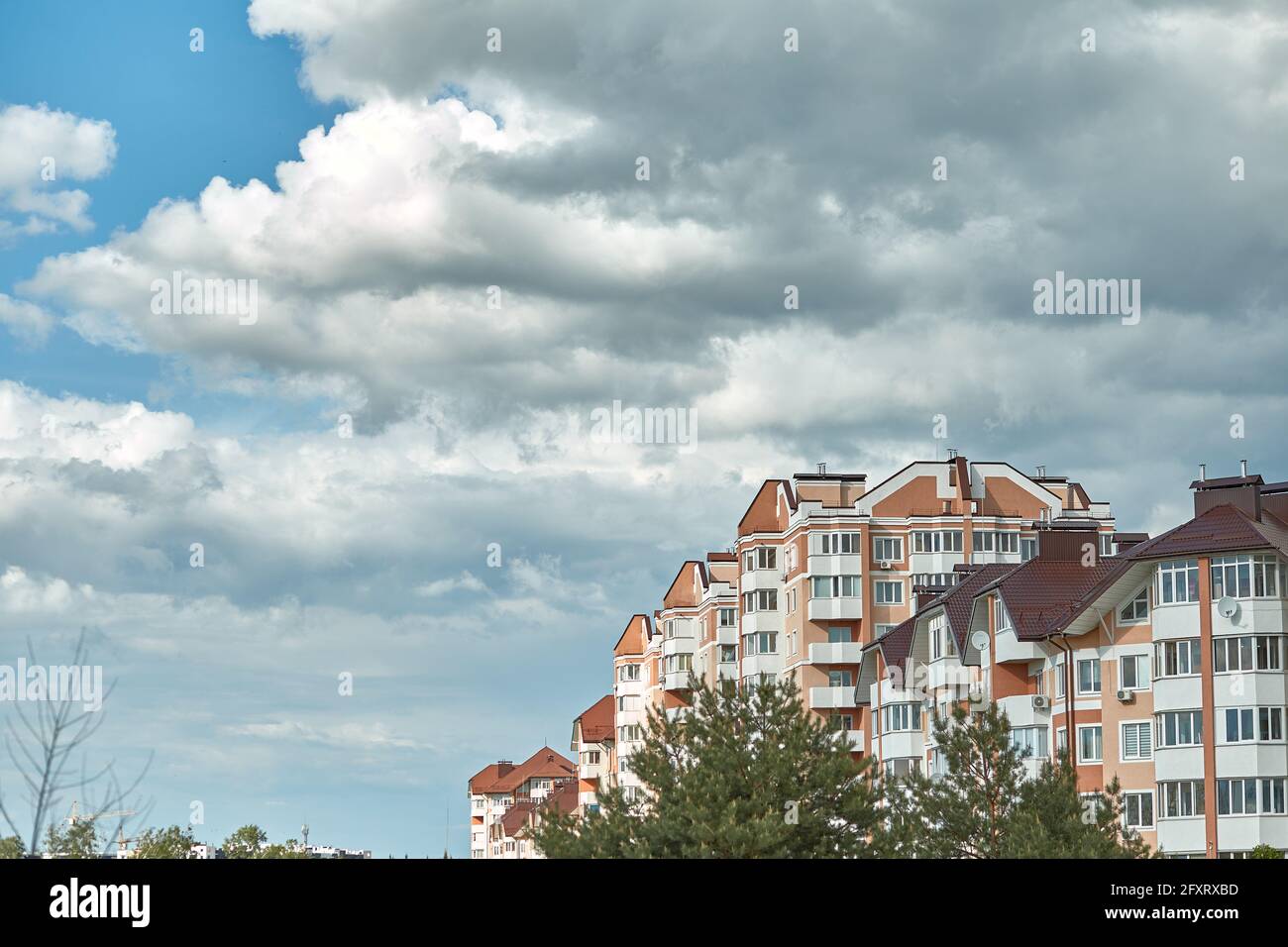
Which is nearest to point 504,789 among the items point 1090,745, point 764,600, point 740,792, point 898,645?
point 764,600

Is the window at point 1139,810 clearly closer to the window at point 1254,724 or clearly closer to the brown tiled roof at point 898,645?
the window at point 1254,724

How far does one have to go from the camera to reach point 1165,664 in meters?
50.6

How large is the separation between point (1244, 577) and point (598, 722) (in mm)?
93318

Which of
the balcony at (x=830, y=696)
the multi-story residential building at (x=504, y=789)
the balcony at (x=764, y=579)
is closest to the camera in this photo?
the balcony at (x=830, y=696)

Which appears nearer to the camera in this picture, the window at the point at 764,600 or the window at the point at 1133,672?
the window at the point at 1133,672

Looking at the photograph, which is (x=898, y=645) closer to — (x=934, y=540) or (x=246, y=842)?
(x=934, y=540)

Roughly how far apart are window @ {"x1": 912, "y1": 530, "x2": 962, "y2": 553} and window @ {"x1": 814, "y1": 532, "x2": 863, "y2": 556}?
285 centimetres

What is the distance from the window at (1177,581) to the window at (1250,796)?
5.86 meters

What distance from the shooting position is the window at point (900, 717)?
6594cm

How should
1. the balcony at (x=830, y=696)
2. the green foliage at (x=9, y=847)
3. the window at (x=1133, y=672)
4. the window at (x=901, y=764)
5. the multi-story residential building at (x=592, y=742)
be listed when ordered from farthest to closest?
the multi-story residential building at (x=592, y=742) < the balcony at (x=830, y=696) < the window at (x=901, y=764) < the window at (x=1133, y=672) < the green foliage at (x=9, y=847)

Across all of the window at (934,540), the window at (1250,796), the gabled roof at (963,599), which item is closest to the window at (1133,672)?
the window at (1250,796)

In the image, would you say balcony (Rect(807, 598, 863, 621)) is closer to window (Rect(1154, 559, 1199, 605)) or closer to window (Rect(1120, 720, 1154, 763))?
window (Rect(1120, 720, 1154, 763))

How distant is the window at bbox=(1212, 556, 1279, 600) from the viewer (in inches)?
1935
